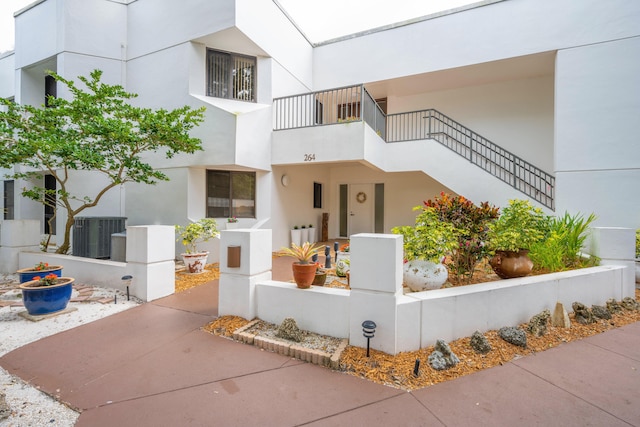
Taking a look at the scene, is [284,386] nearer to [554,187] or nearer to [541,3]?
[554,187]

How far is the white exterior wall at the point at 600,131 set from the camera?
6.50 metres

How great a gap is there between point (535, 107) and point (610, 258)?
620 cm

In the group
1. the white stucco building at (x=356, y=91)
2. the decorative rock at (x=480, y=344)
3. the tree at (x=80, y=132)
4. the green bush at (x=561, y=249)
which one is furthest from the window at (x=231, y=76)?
the decorative rock at (x=480, y=344)

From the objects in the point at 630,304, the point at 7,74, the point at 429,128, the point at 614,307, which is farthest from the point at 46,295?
the point at 7,74

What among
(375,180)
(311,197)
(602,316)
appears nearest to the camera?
(602,316)

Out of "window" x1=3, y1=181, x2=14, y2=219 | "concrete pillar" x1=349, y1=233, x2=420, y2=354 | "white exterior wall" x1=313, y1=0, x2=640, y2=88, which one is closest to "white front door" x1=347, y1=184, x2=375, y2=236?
"white exterior wall" x1=313, y1=0, x2=640, y2=88

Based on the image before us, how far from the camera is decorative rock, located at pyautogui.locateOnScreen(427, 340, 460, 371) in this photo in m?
2.61

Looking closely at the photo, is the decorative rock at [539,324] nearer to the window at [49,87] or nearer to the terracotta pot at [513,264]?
the terracotta pot at [513,264]

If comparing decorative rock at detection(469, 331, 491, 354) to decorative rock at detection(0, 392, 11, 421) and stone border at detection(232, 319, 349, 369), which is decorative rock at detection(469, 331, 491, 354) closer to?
stone border at detection(232, 319, 349, 369)

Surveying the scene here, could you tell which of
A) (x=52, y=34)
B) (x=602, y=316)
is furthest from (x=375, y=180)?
(x=52, y=34)

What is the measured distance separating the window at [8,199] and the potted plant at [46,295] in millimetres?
10056

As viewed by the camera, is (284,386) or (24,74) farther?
(24,74)

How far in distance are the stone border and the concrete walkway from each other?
0.23 ft

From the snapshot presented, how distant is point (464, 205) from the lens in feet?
13.2
